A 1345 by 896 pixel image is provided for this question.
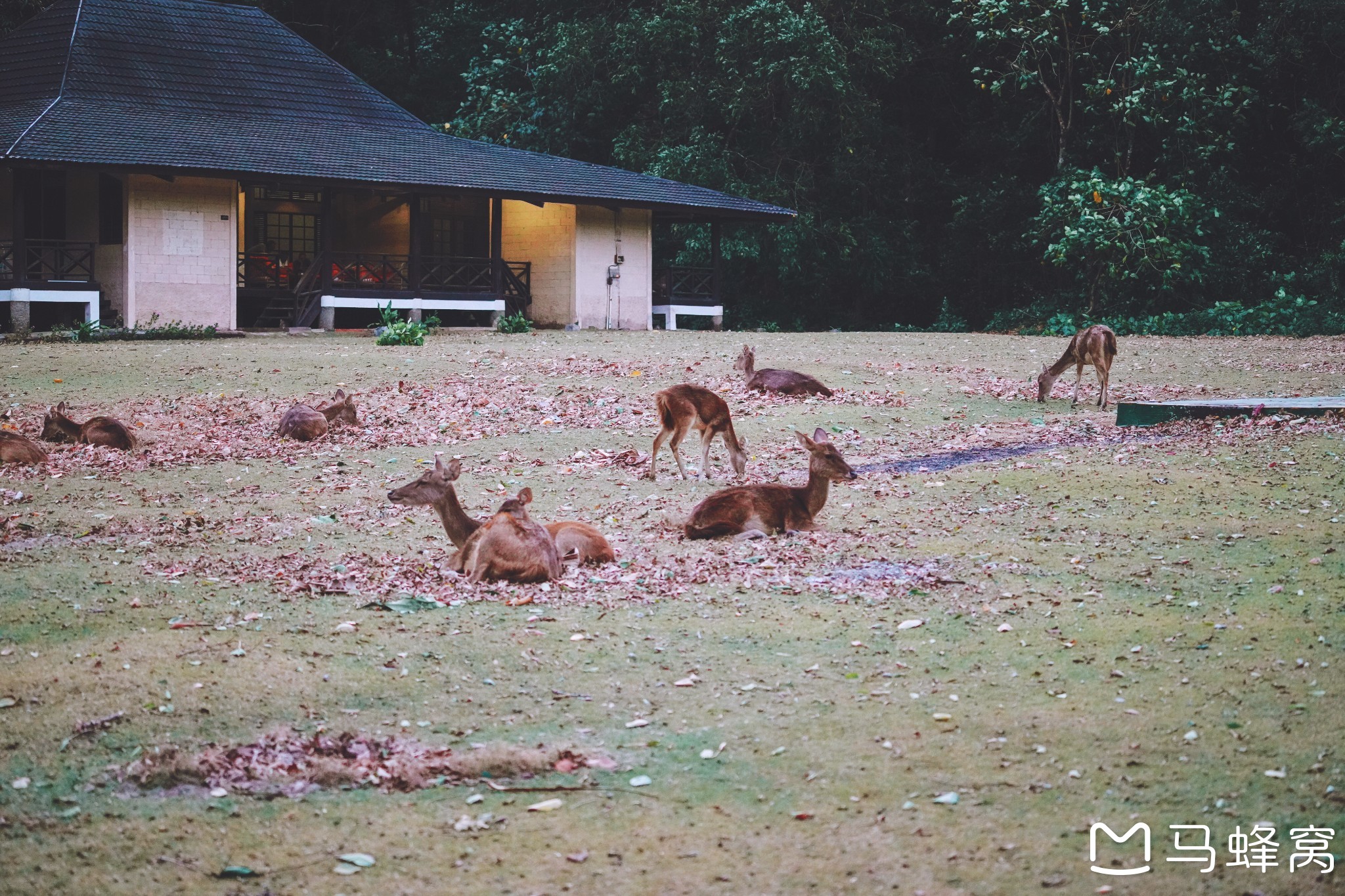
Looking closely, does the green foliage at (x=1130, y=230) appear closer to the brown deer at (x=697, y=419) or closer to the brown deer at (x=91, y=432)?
the brown deer at (x=697, y=419)

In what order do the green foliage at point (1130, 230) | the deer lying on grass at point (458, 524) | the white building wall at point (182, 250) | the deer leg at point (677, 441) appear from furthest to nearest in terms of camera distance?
the green foliage at point (1130, 230), the white building wall at point (182, 250), the deer leg at point (677, 441), the deer lying on grass at point (458, 524)

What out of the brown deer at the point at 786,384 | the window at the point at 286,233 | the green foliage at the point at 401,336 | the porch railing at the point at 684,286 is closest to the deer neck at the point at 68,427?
the brown deer at the point at 786,384

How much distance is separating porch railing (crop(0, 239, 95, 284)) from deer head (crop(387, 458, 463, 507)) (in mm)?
20088

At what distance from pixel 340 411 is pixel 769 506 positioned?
7182 mm

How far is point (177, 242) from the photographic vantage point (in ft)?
91.0

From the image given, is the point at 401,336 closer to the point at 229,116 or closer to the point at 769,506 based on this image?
the point at 229,116

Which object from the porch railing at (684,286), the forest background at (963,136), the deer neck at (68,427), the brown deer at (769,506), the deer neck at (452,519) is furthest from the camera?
the porch railing at (684,286)

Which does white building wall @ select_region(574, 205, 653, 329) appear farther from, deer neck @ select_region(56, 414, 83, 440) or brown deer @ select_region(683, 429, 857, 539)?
brown deer @ select_region(683, 429, 857, 539)

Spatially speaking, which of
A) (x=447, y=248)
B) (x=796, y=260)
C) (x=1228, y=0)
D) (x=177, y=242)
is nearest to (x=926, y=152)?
(x=796, y=260)

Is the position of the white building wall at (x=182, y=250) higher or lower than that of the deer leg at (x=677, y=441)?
higher

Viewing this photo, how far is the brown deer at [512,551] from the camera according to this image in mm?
8703

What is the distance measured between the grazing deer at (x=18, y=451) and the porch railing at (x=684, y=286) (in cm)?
2299

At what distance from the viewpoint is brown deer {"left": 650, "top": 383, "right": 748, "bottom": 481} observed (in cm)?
1292

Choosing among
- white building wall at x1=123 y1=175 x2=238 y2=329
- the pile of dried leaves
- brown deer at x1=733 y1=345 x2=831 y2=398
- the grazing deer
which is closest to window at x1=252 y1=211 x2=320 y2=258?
white building wall at x1=123 y1=175 x2=238 y2=329
